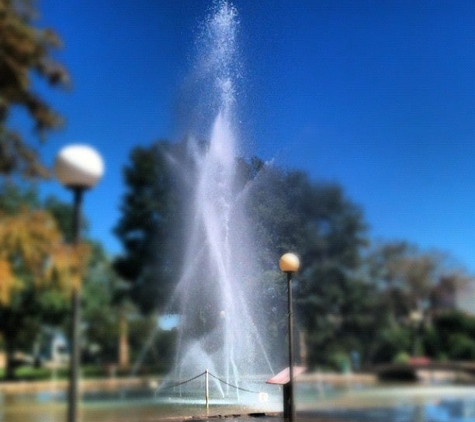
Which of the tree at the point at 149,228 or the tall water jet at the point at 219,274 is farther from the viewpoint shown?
the tree at the point at 149,228

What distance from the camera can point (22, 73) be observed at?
6703 mm

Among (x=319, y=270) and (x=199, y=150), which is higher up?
(x=199, y=150)

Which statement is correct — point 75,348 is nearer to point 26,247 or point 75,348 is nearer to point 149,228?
point 26,247

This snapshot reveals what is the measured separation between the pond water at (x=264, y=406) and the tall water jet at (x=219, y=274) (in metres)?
0.57

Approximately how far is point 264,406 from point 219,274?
262 cm


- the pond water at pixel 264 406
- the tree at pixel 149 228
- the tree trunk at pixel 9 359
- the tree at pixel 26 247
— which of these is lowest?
the pond water at pixel 264 406

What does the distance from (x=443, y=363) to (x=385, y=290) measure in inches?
86.7

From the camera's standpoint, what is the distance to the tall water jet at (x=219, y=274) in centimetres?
1040

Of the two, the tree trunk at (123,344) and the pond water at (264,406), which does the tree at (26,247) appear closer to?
the pond water at (264,406)

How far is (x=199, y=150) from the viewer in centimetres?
1218

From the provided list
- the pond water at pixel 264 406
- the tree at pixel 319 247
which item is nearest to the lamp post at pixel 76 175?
the pond water at pixel 264 406

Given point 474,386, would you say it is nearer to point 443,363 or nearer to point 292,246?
point 443,363

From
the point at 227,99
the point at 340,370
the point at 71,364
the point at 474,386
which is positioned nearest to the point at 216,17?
the point at 227,99

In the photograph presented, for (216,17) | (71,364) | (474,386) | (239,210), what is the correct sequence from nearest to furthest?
1. (71,364)
2. (474,386)
3. (239,210)
4. (216,17)
